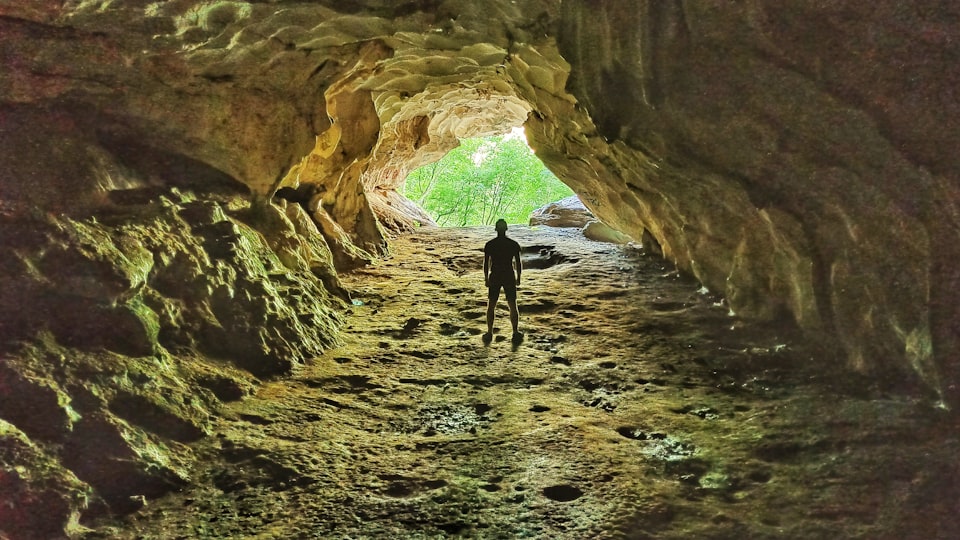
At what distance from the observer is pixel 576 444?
→ 4910 mm

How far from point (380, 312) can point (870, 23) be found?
6.50 m

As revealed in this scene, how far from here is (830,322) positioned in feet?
18.4

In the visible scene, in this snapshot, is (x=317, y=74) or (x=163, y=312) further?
(x=317, y=74)

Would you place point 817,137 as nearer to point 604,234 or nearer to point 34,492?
point 34,492

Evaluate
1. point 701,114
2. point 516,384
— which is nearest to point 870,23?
point 701,114

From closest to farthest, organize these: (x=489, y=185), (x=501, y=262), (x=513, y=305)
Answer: (x=501, y=262)
(x=513, y=305)
(x=489, y=185)

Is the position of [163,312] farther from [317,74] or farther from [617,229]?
[617,229]

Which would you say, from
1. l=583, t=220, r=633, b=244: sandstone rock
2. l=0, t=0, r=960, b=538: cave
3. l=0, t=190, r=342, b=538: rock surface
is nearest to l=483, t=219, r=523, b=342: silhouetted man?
l=0, t=0, r=960, b=538: cave

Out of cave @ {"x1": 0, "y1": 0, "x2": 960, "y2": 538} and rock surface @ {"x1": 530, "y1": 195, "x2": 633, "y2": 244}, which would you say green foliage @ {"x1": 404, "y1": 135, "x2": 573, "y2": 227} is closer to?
rock surface @ {"x1": 530, "y1": 195, "x2": 633, "y2": 244}

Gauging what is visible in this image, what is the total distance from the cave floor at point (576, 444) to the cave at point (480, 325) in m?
0.03

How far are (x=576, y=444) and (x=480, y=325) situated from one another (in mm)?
2996

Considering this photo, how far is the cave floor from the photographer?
3945mm

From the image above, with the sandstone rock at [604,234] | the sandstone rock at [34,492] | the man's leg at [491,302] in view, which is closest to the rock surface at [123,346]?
the sandstone rock at [34,492]

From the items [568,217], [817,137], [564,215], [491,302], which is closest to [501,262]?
[491,302]
